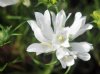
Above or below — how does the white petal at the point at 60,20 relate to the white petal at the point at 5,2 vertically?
below

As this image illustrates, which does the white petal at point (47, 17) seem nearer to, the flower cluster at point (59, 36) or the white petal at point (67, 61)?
the flower cluster at point (59, 36)

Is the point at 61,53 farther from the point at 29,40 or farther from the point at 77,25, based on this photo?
the point at 29,40

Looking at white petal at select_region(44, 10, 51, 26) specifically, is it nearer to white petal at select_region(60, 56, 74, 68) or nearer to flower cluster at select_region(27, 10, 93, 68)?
flower cluster at select_region(27, 10, 93, 68)

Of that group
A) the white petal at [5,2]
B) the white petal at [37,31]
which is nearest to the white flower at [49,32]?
the white petal at [37,31]

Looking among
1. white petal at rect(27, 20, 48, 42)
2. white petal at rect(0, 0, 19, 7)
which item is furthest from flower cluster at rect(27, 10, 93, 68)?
white petal at rect(0, 0, 19, 7)

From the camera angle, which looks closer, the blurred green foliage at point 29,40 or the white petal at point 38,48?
the white petal at point 38,48

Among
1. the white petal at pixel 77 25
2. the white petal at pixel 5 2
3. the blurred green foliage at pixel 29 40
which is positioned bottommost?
the blurred green foliage at pixel 29 40

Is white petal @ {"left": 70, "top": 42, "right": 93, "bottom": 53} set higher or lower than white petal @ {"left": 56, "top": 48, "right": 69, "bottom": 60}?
lower

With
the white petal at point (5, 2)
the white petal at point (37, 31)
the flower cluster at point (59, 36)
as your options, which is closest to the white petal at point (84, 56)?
the flower cluster at point (59, 36)

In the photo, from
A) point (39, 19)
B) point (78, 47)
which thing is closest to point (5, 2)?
point (39, 19)
